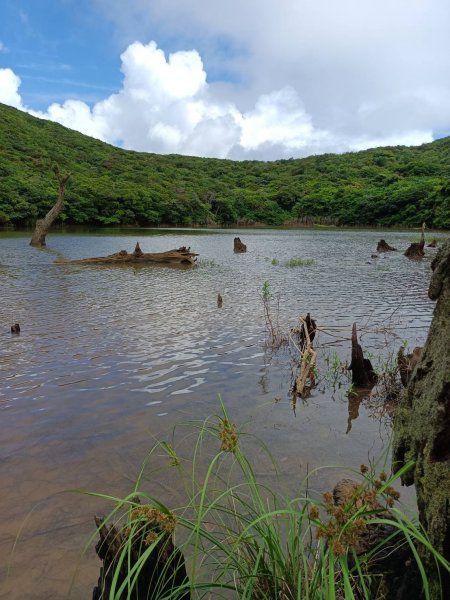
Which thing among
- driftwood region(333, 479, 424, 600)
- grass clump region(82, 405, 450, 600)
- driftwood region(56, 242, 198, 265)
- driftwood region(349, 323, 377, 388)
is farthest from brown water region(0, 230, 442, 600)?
driftwood region(56, 242, 198, 265)

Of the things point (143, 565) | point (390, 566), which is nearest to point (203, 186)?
point (143, 565)

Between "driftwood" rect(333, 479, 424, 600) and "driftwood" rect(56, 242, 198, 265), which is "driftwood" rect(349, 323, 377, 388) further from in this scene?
"driftwood" rect(56, 242, 198, 265)

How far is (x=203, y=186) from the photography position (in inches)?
4382

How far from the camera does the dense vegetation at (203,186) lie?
66.8m

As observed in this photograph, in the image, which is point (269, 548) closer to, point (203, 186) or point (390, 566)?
point (390, 566)

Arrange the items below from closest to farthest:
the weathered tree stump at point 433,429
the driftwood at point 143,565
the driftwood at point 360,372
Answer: the weathered tree stump at point 433,429 → the driftwood at point 143,565 → the driftwood at point 360,372

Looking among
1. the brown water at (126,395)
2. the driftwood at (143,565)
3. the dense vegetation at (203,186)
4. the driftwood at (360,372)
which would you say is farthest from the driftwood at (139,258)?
the dense vegetation at (203,186)

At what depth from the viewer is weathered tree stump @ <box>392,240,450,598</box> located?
2.04 m

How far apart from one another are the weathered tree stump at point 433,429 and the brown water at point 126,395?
80.4 inches

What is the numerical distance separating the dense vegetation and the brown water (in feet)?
159

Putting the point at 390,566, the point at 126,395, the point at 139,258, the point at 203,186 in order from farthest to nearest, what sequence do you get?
the point at 203,186
the point at 139,258
the point at 126,395
the point at 390,566

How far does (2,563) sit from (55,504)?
72cm

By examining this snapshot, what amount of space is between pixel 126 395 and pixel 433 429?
503 centimetres

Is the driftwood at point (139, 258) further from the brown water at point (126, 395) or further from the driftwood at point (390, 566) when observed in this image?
the driftwood at point (390, 566)
